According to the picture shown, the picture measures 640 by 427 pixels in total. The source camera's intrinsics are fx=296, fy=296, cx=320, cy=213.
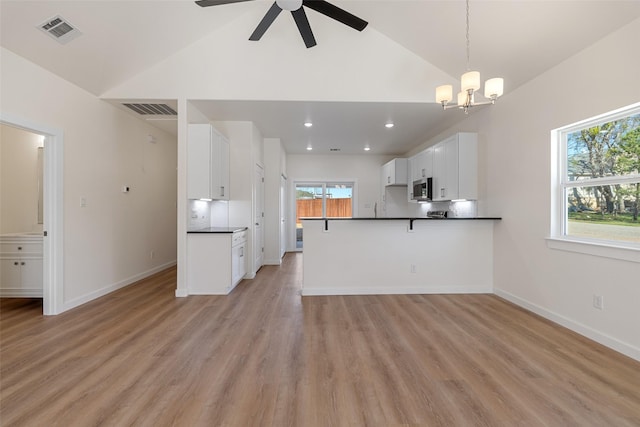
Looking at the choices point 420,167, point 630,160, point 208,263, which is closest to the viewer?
point 630,160

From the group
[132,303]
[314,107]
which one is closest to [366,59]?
[314,107]

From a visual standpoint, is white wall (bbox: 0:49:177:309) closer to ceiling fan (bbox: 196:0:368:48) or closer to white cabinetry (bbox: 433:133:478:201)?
ceiling fan (bbox: 196:0:368:48)

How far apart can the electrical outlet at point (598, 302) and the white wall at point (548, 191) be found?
0.04m

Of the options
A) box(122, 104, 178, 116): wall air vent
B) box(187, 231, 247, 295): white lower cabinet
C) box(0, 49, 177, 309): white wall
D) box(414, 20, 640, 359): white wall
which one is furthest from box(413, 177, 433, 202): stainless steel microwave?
box(0, 49, 177, 309): white wall

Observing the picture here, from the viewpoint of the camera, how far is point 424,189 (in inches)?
203

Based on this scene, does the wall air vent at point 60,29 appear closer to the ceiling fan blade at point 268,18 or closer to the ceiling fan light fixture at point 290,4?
the ceiling fan blade at point 268,18

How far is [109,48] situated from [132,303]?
2958 millimetres

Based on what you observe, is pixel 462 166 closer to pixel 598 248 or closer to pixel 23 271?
pixel 598 248

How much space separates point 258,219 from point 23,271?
129 inches

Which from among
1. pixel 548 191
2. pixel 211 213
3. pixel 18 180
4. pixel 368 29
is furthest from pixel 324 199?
pixel 18 180

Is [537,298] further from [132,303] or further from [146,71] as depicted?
[146,71]

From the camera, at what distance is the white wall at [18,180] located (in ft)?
13.2

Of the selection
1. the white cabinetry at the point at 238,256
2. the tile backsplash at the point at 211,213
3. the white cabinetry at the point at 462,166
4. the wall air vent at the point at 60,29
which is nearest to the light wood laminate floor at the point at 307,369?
the white cabinetry at the point at 238,256

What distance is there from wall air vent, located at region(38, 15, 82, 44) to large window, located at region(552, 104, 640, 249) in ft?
16.2
